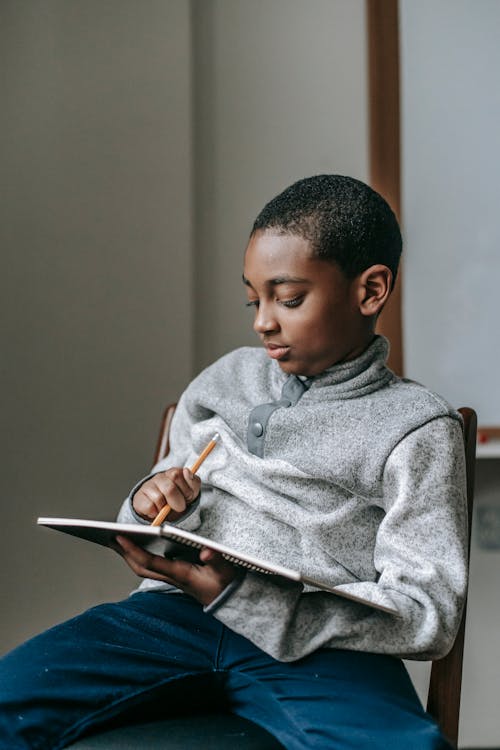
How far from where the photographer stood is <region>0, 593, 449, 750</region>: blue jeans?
75 centimetres

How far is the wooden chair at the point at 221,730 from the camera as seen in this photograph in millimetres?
769

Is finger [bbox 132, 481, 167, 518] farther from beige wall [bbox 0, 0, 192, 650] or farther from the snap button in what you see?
beige wall [bbox 0, 0, 192, 650]

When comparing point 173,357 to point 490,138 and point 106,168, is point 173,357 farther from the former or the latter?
point 490,138

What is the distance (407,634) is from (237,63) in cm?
124

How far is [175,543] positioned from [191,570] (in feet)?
0.32

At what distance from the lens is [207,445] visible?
1.04 metres

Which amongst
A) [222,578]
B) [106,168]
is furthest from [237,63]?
[222,578]

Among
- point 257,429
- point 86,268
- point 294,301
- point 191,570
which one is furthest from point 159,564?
point 86,268

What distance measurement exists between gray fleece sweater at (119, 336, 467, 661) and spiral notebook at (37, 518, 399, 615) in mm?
72

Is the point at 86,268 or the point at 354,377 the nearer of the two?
the point at 354,377

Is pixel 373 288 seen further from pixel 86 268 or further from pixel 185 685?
pixel 86 268

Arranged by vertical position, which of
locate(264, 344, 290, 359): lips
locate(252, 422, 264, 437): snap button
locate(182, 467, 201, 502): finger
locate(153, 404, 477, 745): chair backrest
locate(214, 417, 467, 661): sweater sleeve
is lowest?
locate(153, 404, 477, 745): chair backrest

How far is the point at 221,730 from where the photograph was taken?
0.80m

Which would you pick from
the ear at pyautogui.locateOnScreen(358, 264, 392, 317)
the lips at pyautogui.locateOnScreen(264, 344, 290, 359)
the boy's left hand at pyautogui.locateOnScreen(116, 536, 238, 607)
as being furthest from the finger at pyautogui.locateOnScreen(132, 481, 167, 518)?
the ear at pyautogui.locateOnScreen(358, 264, 392, 317)
